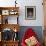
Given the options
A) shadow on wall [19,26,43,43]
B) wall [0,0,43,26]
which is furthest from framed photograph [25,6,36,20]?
shadow on wall [19,26,43,43]

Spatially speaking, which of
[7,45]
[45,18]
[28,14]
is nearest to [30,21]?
[28,14]

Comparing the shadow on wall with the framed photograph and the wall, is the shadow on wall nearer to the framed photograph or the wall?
the wall

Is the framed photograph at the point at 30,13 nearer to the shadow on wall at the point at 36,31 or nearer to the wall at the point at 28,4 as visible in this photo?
the wall at the point at 28,4

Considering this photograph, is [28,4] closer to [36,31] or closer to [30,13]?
[30,13]

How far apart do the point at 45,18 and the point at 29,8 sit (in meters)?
0.97

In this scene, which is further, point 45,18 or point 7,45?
point 7,45

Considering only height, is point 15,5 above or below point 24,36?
above

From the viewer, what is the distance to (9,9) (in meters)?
6.16

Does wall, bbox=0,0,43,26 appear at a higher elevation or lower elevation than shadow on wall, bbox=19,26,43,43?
higher

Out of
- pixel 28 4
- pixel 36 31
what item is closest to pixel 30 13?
pixel 28 4

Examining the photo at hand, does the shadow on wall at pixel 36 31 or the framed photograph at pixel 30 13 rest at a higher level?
the framed photograph at pixel 30 13

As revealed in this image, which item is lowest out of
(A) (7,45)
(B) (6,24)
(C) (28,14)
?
(A) (7,45)

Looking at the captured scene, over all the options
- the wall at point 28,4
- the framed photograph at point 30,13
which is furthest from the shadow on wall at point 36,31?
the framed photograph at point 30,13

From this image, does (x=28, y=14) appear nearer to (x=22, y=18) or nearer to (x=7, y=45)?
(x=22, y=18)
